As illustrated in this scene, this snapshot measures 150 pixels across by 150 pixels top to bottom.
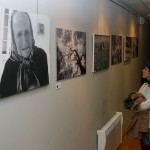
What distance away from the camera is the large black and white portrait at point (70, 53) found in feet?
9.37

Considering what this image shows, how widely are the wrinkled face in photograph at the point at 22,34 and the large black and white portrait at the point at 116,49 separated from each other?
9.17 ft

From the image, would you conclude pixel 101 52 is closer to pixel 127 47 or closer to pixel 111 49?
pixel 111 49

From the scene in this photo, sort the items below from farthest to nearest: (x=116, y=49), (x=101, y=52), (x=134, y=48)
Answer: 1. (x=134, y=48)
2. (x=116, y=49)
3. (x=101, y=52)

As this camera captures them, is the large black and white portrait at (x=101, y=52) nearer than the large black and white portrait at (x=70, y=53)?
No

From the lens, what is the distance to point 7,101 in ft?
6.74

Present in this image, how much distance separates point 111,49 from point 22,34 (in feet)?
9.29

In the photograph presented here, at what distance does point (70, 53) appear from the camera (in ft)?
10.1

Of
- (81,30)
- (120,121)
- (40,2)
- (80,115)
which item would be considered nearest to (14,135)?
(40,2)

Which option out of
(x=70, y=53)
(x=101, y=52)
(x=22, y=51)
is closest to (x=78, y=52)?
(x=70, y=53)

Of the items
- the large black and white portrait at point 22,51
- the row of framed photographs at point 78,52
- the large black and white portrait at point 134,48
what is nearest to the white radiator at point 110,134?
the row of framed photographs at point 78,52

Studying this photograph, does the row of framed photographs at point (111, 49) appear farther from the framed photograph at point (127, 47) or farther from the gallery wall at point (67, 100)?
the gallery wall at point (67, 100)

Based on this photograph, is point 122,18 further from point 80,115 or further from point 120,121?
point 80,115

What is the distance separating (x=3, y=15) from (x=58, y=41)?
0.96 m

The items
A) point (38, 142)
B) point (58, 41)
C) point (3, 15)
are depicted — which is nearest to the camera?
point (3, 15)
